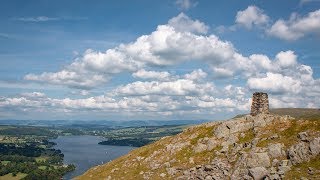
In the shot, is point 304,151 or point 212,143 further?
point 212,143

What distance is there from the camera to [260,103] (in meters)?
70.2

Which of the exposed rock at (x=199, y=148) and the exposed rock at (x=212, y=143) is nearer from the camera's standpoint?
the exposed rock at (x=212, y=143)

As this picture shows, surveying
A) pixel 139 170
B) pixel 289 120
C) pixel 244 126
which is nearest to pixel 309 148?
pixel 289 120

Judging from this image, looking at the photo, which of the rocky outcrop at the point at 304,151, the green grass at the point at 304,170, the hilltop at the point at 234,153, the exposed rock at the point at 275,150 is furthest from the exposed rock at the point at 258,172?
the rocky outcrop at the point at 304,151

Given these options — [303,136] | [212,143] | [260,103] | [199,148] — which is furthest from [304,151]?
[199,148]

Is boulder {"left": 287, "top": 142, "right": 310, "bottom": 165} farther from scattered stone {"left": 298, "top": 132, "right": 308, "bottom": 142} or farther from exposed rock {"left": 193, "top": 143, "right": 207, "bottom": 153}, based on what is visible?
exposed rock {"left": 193, "top": 143, "right": 207, "bottom": 153}

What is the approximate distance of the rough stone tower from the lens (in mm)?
69812

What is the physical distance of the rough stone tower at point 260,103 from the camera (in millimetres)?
69812

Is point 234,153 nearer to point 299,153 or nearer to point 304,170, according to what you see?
point 299,153

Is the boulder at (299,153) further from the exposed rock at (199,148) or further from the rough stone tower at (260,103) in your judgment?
the rough stone tower at (260,103)

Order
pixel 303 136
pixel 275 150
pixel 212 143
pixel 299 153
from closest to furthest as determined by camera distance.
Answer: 1. pixel 299 153
2. pixel 303 136
3. pixel 275 150
4. pixel 212 143

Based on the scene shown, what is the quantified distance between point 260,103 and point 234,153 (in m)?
14.7

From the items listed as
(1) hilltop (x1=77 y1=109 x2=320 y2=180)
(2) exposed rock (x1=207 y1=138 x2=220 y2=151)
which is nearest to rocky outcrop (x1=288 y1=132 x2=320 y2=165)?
(1) hilltop (x1=77 y1=109 x2=320 y2=180)

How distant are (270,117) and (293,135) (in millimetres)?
8997
